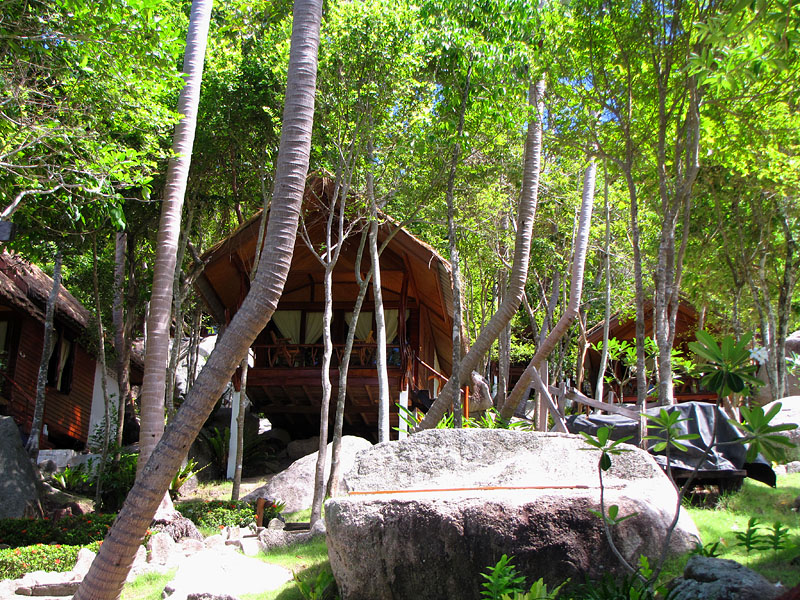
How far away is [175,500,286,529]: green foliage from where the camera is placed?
10953 mm

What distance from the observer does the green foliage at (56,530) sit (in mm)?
9648

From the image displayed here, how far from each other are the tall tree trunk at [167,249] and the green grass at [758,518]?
730cm

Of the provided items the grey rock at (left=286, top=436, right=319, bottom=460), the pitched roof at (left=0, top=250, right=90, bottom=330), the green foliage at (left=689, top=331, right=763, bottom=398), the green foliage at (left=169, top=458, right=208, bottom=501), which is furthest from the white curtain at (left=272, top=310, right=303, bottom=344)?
the green foliage at (left=689, top=331, right=763, bottom=398)

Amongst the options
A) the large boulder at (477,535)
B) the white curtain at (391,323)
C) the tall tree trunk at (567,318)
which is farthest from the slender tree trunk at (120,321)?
the large boulder at (477,535)

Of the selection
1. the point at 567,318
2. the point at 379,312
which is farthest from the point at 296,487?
the point at 567,318

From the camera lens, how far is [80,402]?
70.5 feet

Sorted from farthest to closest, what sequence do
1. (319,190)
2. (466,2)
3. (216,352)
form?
(319,190) → (466,2) → (216,352)

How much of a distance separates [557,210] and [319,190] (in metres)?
7.05

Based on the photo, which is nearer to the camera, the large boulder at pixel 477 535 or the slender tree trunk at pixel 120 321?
the large boulder at pixel 477 535

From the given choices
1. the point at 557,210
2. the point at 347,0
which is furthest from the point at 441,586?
the point at 557,210

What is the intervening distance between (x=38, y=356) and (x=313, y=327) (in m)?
8.04

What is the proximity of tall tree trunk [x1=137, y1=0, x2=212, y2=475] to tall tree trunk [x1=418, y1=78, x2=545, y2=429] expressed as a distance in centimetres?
404

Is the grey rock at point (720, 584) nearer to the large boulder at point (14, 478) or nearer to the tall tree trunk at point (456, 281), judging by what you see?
the tall tree trunk at point (456, 281)

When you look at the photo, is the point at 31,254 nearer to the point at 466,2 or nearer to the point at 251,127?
the point at 251,127
